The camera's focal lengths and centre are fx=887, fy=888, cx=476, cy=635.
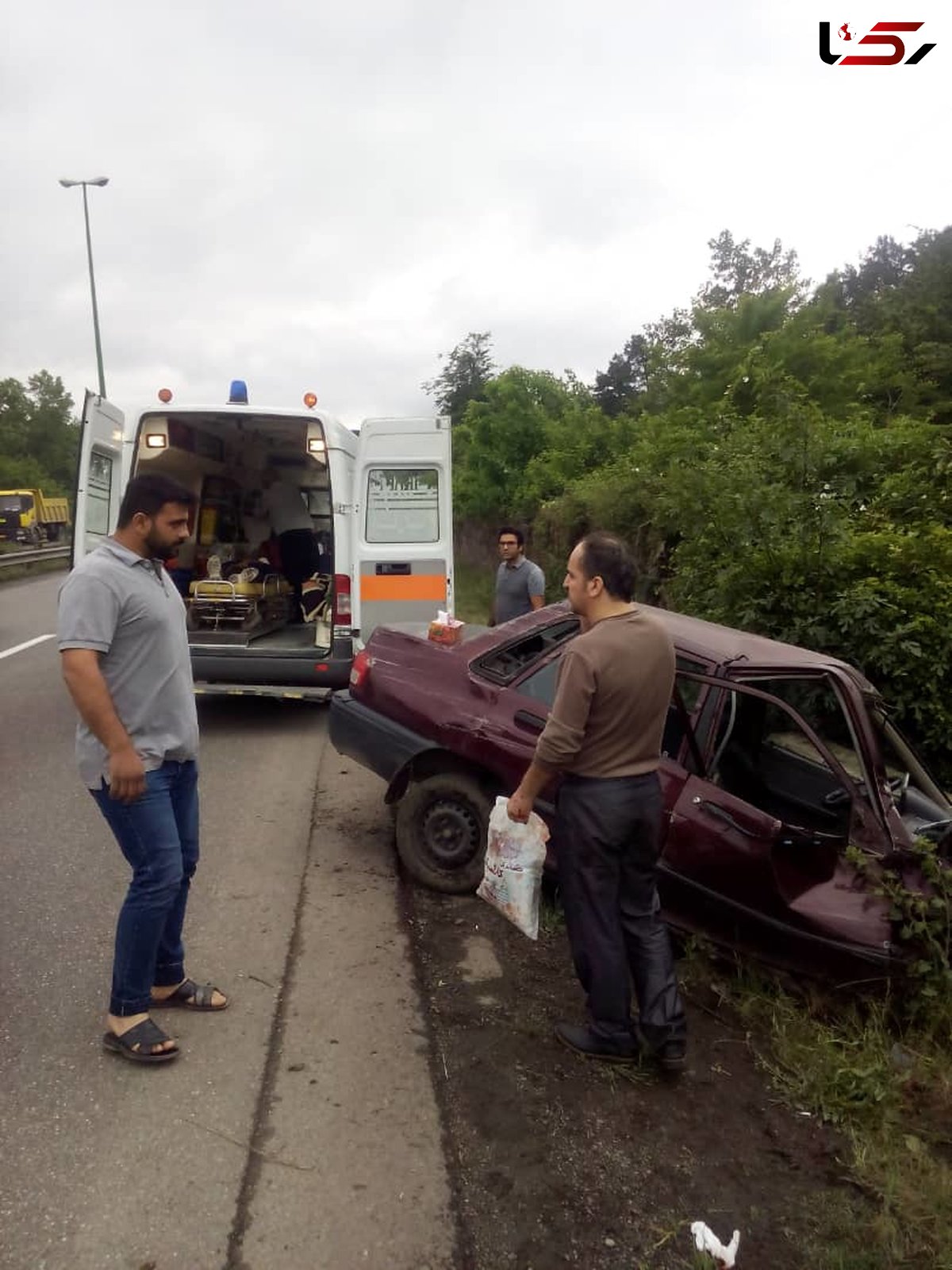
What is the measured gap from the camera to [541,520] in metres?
14.4

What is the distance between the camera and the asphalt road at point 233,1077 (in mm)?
2236

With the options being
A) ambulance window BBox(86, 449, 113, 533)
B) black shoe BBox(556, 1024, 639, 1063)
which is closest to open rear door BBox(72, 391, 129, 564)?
ambulance window BBox(86, 449, 113, 533)

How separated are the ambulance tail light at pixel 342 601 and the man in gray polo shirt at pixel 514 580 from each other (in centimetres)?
118

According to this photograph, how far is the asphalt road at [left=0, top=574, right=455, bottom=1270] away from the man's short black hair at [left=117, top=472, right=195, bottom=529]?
1.77 metres

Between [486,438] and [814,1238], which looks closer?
[814,1238]

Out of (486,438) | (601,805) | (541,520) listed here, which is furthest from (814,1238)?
(486,438)

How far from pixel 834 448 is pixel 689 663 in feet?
11.9

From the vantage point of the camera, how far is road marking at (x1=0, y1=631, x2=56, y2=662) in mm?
10867

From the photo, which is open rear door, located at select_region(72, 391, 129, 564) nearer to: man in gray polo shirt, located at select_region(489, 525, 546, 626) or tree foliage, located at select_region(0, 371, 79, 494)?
man in gray polo shirt, located at select_region(489, 525, 546, 626)

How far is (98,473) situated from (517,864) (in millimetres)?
5193

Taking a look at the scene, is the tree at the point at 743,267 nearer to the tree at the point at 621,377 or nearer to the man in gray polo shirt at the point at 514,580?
the tree at the point at 621,377

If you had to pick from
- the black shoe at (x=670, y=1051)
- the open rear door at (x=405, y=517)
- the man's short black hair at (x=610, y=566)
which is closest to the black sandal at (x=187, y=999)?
the black shoe at (x=670, y=1051)

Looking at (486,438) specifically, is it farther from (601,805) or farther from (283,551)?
(601,805)

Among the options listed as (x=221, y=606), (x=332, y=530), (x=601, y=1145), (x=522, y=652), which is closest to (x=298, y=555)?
(x=221, y=606)
